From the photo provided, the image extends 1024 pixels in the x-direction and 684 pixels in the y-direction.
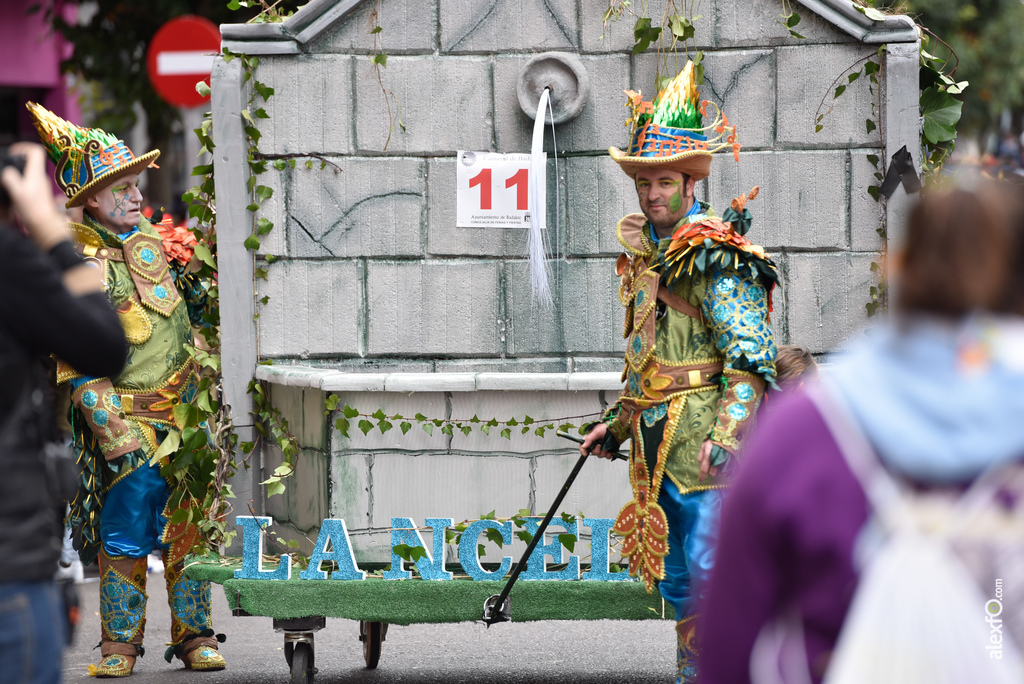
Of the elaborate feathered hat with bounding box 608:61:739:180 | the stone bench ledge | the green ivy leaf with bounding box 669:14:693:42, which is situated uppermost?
the green ivy leaf with bounding box 669:14:693:42

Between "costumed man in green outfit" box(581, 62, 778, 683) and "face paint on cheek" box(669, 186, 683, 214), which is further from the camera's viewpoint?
"face paint on cheek" box(669, 186, 683, 214)

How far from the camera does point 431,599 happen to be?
15.6 feet

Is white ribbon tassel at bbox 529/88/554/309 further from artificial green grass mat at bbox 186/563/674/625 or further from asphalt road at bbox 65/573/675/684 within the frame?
asphalt road at bbox 65/573/675/684

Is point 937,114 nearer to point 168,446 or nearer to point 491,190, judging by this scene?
point 491,190

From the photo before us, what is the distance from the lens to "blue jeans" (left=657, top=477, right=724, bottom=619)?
152 inches

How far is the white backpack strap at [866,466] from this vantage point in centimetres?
162

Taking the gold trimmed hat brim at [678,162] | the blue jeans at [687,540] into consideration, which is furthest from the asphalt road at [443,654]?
the gold trimmed hat brim at [678,162]

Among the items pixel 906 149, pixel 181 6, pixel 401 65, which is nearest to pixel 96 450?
pixel 401 65

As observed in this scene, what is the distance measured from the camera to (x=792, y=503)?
167 cm

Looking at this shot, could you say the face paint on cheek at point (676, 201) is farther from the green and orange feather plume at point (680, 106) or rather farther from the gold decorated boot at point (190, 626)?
the gold decorated boot at point (190, 626)

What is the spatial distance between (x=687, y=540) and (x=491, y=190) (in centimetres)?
214

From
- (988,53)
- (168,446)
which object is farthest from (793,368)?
(988,53)

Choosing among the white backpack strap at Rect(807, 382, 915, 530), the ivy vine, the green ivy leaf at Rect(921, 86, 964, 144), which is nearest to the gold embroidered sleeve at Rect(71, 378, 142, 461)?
the ivy vine

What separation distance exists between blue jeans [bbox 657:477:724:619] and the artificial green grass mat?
0.64 m
